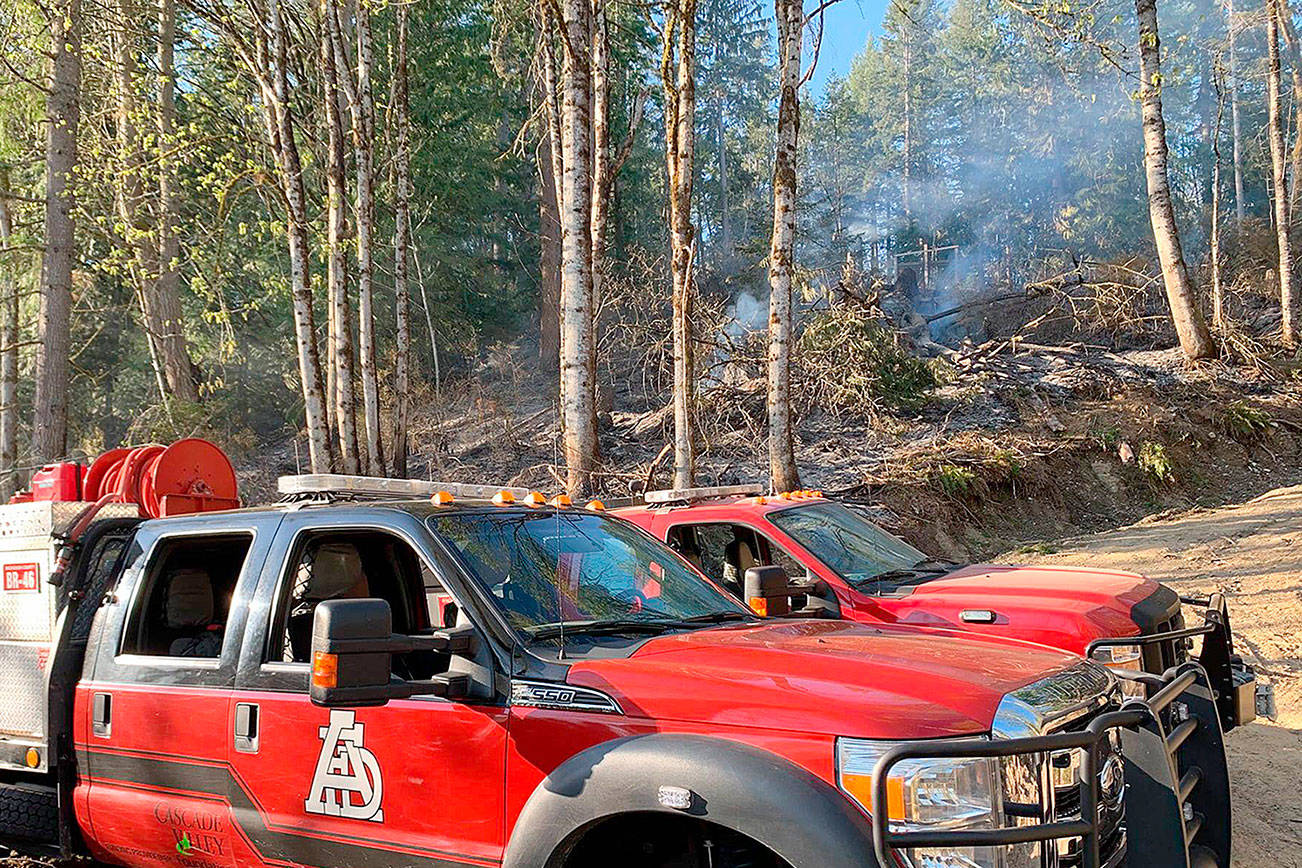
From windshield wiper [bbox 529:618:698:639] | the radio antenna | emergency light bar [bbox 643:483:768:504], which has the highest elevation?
emergency light bar [bbox 643:483:768:504]

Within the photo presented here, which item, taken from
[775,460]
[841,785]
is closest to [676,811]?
[841,785]

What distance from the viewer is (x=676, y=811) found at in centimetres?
297

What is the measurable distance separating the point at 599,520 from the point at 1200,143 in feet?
206

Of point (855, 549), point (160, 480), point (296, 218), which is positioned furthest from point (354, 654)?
point (296, 218)

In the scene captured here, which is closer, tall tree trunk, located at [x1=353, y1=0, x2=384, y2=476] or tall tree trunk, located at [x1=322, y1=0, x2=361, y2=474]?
tall tree trunk, located at [x1=322, y1=0, x2=361, y2=474]

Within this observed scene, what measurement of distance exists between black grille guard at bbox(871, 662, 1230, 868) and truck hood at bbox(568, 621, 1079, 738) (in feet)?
0.57

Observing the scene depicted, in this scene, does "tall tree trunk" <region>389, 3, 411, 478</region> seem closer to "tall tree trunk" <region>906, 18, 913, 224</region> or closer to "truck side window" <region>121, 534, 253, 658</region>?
"truck side window" <region>121, 534, 253, 658</region>

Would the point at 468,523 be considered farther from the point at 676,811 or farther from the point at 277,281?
the point at 277,281

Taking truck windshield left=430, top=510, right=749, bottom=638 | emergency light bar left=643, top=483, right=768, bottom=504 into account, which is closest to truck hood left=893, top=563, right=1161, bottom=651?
emergency light bar left=643, top=483, right=768, bottom=504

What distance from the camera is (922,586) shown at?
7.01 metres

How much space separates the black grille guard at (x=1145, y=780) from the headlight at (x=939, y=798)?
1.9 inches

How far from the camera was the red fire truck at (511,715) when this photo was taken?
2883mm

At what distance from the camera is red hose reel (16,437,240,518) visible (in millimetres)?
5633

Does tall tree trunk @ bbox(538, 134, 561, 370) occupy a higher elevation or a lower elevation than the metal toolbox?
higher
